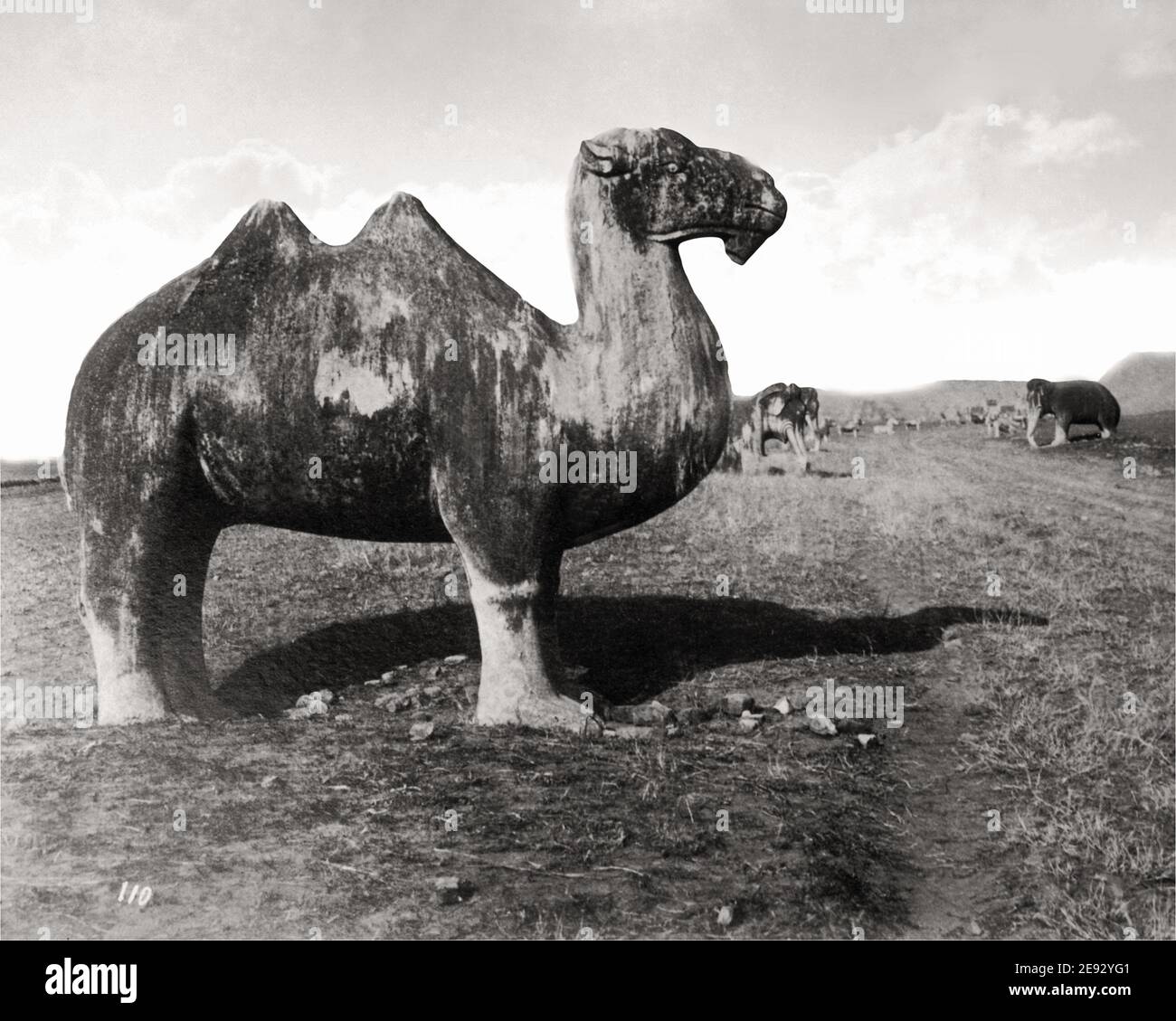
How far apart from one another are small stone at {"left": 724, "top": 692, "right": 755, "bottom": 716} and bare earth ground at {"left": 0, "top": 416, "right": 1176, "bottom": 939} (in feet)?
0.54

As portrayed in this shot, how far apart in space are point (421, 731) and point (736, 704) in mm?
1813

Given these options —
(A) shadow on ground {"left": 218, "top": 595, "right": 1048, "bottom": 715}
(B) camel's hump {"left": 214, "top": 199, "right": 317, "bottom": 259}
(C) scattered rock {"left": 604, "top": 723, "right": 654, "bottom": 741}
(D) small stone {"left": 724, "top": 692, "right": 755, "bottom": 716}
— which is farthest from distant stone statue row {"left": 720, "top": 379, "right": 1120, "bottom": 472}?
(B) camel's hump {"left": 214, "top": 199, "right": 317, "bottom": 259}

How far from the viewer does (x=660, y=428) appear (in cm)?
611

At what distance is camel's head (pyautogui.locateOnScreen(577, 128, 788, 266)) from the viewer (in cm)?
615

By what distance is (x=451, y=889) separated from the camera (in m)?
4.33

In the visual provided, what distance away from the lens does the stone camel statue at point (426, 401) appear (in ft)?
19.8

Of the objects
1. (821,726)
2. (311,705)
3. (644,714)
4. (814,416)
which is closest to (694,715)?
(644,714)

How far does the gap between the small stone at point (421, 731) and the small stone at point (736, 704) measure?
5.53ft

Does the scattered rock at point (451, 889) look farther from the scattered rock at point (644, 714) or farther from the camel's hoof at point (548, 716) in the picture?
the scattered rock at point (644, 714)

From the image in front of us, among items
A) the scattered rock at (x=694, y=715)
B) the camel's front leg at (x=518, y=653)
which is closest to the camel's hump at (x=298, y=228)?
the camel's front leg at (x=518, y=653)

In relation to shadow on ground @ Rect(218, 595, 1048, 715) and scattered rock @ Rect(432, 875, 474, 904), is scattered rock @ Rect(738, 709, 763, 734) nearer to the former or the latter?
shadow on ground @ Rect(218, 595, 1048, 715)

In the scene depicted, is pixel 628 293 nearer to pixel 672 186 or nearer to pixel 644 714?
pixel 672 186
